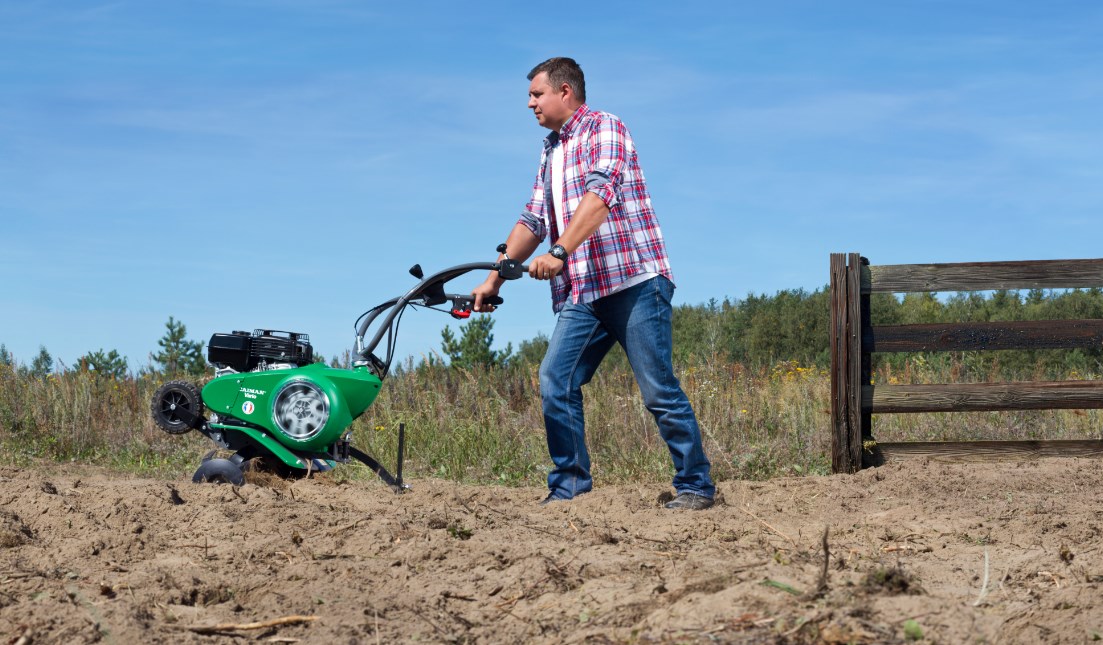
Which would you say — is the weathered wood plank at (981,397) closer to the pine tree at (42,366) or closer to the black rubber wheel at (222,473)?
the black rubber wheel at (222,473)

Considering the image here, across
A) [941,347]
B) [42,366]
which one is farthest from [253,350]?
[42,366]

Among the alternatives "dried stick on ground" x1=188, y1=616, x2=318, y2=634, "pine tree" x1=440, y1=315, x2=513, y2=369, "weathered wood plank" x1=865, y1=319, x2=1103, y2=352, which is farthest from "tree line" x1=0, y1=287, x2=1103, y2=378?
"dried stick on ground" x1=188, y1=616, x2=318, y2=634

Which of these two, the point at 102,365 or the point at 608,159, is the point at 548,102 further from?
the point at 102,365

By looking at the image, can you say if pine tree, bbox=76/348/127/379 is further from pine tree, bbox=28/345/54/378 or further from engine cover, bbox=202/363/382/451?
engine cover, bbox=202/363/382/451

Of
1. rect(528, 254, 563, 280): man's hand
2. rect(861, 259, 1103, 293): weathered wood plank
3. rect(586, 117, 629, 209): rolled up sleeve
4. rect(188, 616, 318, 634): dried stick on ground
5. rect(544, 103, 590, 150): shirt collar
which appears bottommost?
rect(188, 616, 318, 634): dried stick on ground

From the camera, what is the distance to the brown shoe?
212 inches

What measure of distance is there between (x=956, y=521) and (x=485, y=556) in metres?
2.67

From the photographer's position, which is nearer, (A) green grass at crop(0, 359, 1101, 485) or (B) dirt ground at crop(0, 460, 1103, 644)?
(B) dirt ground at crop(0, 460, 1103, 644)

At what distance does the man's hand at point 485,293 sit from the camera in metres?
5.58

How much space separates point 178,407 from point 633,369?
2.62 meters

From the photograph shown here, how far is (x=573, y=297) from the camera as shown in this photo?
17.8 feet

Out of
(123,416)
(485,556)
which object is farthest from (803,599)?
(123,416)

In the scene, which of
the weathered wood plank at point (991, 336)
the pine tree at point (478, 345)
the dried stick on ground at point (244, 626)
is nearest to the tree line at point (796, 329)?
the pine tree at point (478, 345)

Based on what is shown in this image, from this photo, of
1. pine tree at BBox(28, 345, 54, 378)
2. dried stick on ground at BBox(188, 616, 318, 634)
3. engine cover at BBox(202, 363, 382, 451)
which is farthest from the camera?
pine tree at BBox(28, 345, 54, 378)
